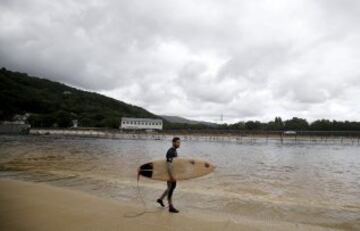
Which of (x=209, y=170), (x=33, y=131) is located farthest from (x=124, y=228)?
(x=33, y=131)

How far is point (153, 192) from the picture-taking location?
11664 mm

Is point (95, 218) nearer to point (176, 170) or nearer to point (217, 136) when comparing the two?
point (176, 170)

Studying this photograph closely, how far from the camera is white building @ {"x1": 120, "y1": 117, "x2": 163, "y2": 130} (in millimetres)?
124562

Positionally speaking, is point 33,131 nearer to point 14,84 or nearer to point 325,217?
point 14,84

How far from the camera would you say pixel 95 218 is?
6793 millimetres

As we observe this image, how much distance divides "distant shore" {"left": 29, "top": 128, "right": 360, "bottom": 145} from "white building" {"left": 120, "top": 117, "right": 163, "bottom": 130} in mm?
13062

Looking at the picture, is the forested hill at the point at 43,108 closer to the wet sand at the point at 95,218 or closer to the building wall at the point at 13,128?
the building wall at the point at 13,128

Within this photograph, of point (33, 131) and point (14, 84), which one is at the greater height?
point (14, 84)

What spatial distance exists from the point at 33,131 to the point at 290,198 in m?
118

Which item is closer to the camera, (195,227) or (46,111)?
(195,227)

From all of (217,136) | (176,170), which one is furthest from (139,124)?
(176,170)

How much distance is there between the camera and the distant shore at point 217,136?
303 ft

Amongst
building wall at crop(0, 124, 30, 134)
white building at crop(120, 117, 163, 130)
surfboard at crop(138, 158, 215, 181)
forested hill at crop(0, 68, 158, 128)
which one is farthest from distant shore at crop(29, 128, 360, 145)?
surfboard at crop(138, 158, 215, 181)

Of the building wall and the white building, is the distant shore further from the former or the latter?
the white building
